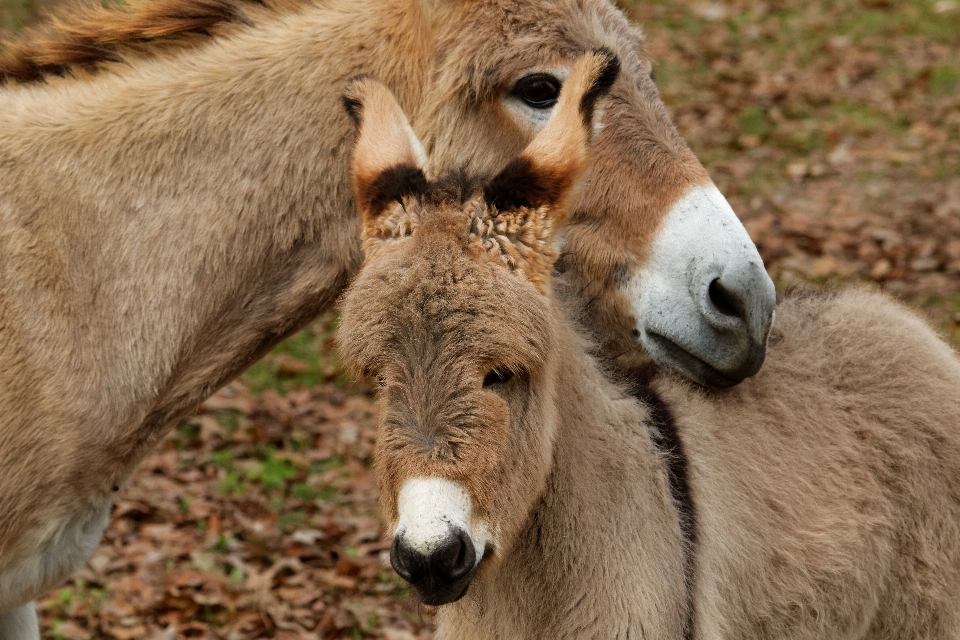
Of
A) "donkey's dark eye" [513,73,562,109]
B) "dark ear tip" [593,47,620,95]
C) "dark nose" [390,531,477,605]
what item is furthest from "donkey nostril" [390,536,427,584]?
"donkey's dark eye" [513,73,562,109]

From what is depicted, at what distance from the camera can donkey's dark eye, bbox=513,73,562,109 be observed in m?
3.71

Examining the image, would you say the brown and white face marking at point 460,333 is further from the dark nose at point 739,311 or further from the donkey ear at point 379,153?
the dark nose at point 739,311

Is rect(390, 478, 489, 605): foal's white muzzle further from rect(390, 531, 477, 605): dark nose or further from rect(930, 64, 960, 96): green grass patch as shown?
rect(930, 64, 960, 96): green grass patch

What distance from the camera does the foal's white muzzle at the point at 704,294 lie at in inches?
132

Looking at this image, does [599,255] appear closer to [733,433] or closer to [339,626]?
[733,433]

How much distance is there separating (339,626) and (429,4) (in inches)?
128

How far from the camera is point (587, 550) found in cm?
335

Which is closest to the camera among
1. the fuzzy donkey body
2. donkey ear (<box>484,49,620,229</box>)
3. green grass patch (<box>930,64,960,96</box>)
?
the fuzzy donkey body

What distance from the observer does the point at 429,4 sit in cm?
375

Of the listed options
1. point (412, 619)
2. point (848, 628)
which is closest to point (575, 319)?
point (848, 628)

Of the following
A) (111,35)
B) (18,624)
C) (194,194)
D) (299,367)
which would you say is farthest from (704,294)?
(299,367)

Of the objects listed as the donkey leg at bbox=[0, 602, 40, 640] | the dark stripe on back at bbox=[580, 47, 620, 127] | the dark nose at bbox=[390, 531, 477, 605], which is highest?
the dark stripe on back at bbox=[580, 47, 620, 127]

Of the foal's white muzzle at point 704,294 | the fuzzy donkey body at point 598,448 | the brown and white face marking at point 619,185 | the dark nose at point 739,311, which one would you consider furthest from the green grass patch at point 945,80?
the dark nose at point 739,311

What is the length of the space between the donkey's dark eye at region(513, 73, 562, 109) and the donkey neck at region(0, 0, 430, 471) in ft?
1.22
